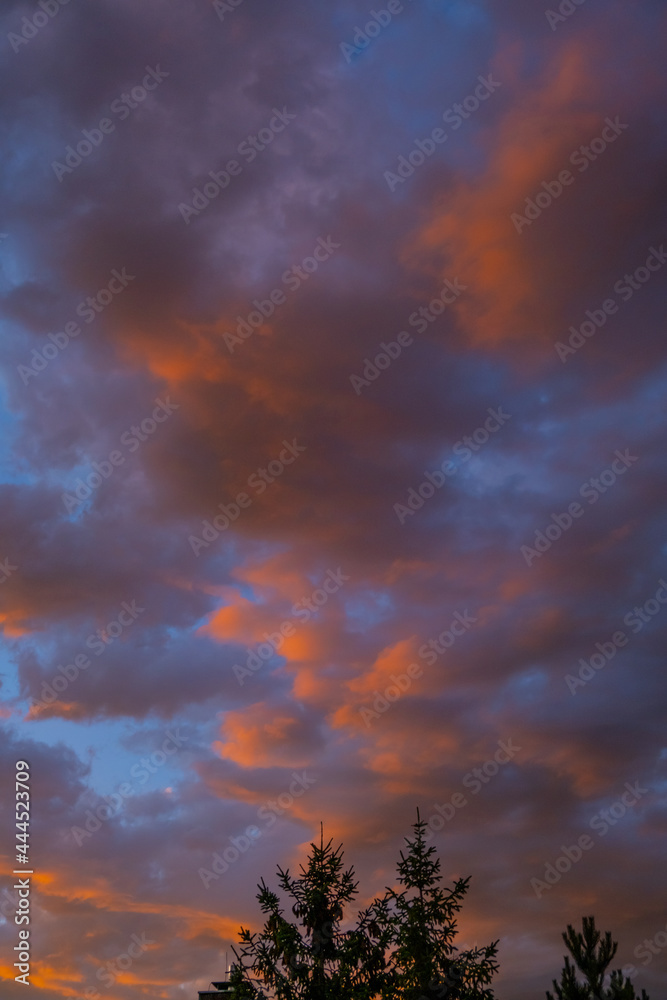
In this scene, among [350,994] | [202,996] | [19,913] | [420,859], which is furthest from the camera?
[202,996]

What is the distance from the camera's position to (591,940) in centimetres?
3300

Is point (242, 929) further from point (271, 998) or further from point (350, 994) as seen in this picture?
point (350, 994)

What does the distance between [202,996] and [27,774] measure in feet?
150

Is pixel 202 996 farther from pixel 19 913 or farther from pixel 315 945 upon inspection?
pixel 315 945

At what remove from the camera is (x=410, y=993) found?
27047mm

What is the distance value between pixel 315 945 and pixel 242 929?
234 cm

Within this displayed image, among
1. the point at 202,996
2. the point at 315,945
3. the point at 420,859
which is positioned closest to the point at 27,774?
the point at 315,945

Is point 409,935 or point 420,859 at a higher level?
point 420,859

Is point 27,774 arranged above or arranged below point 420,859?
above

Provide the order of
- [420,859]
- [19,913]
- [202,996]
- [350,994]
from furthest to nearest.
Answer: [202,996] < [19,913] < [420,859] < [350,994]

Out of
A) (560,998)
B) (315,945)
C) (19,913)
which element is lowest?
(560,998)

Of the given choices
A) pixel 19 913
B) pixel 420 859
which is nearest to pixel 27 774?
pixel 19 913

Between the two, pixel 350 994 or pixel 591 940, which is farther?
pixel 591 940

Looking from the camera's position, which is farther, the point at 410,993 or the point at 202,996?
the point at 202,996
